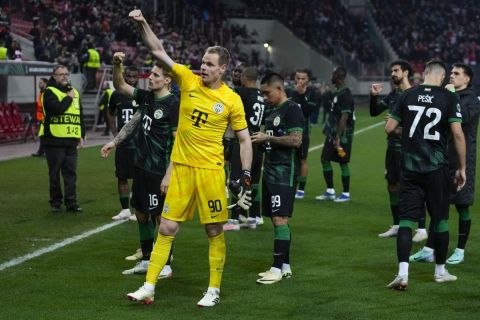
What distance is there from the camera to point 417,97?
7.98m

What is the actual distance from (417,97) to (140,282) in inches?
125

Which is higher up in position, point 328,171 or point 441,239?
point 441,239

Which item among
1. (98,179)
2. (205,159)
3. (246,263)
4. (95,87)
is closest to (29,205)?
(98,179)

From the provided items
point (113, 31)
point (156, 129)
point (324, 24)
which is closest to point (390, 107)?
point (156, 129)

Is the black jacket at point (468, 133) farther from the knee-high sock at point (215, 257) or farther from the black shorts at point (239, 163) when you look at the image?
the black shorts at point (239, 163)

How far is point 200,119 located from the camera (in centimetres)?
727

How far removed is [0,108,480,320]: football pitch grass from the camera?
723 cm

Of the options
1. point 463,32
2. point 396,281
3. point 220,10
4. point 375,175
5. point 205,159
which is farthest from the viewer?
point 463,32

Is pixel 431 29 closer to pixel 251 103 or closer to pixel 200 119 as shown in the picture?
pixel 251 103

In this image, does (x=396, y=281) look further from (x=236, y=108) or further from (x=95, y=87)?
(x=95, y=87)

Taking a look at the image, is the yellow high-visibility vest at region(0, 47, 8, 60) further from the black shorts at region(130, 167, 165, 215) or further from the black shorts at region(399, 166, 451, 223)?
the black shorts at region(399, 166, 451, 223)

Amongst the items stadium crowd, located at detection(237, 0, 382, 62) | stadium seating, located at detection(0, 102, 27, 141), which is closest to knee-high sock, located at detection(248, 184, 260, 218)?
stadium seating, located at detection(0, 102, 27, 141)

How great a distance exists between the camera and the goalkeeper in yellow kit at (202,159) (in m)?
7.26

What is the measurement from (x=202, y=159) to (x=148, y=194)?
126 cm
